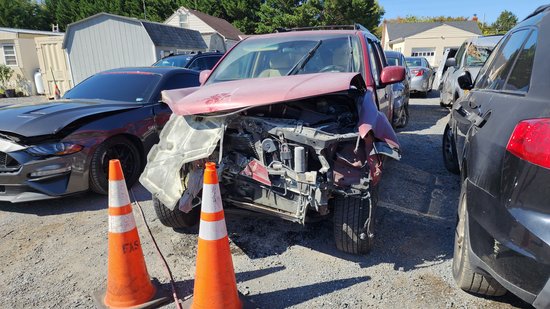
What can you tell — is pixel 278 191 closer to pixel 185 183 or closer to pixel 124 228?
pixel 185 183

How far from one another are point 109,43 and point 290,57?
16190mm

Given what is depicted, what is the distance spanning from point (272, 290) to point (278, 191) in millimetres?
705

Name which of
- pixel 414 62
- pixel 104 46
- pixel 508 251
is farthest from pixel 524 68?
pixel 104 46

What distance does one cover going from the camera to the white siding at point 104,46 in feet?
55.9

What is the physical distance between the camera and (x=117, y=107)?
4594mm

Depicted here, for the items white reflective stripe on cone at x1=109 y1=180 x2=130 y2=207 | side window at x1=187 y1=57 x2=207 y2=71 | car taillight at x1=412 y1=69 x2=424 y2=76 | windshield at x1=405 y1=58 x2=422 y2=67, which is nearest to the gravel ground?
white reflective stripe on cone at x1=109 y1=180 x2=130 y2=207

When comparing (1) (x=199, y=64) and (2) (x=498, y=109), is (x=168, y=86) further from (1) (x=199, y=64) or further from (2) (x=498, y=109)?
(1) (x=199, y=64)

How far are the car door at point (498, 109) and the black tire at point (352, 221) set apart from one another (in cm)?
78

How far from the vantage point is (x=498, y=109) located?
224 centimetres

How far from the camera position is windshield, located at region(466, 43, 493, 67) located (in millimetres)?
8418

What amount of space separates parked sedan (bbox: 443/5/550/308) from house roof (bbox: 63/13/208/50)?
16.4 m

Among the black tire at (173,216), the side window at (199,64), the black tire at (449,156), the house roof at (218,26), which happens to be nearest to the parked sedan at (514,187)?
the black tire at (173,216)

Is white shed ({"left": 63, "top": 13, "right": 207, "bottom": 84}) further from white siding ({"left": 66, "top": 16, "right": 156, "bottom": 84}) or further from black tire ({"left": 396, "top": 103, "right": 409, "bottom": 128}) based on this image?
black tire ({"left": 396, "top": 103, "right": 409, "bottom": 128})

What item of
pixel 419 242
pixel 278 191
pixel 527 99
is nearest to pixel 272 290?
pixel 278 191
